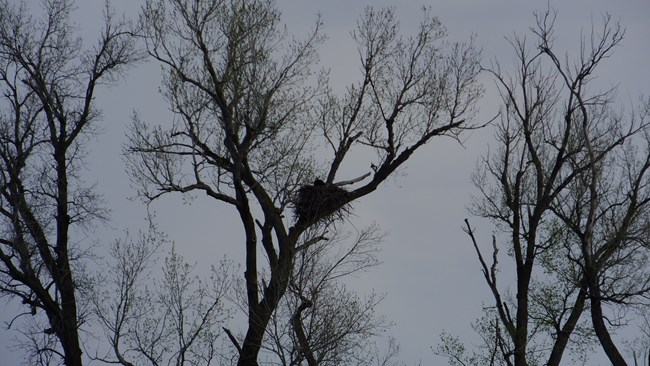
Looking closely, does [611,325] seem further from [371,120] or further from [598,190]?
[371,120]

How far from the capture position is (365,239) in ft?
Answer: 55.7

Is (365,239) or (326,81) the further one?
(326,81)

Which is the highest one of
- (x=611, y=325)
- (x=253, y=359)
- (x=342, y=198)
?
(x=342, y=198)

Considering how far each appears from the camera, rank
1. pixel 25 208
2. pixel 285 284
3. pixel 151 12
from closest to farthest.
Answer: pixel 285 284 → pixel 151 12 → pixel 25 208

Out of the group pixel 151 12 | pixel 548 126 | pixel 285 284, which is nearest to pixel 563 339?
pixel 548 126

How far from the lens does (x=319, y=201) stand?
1719 cm

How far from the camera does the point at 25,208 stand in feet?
62.9

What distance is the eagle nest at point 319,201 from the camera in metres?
17.2

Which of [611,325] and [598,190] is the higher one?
[598,190]

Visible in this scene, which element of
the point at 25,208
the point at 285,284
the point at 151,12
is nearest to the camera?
the point at 285,284

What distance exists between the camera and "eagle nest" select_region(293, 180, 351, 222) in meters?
17.2

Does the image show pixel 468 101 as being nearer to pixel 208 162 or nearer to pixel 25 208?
pixel 208 162

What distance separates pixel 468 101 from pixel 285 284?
5063 millimetres

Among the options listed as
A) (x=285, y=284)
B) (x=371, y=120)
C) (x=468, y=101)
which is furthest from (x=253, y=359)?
(x=468, y=101)
